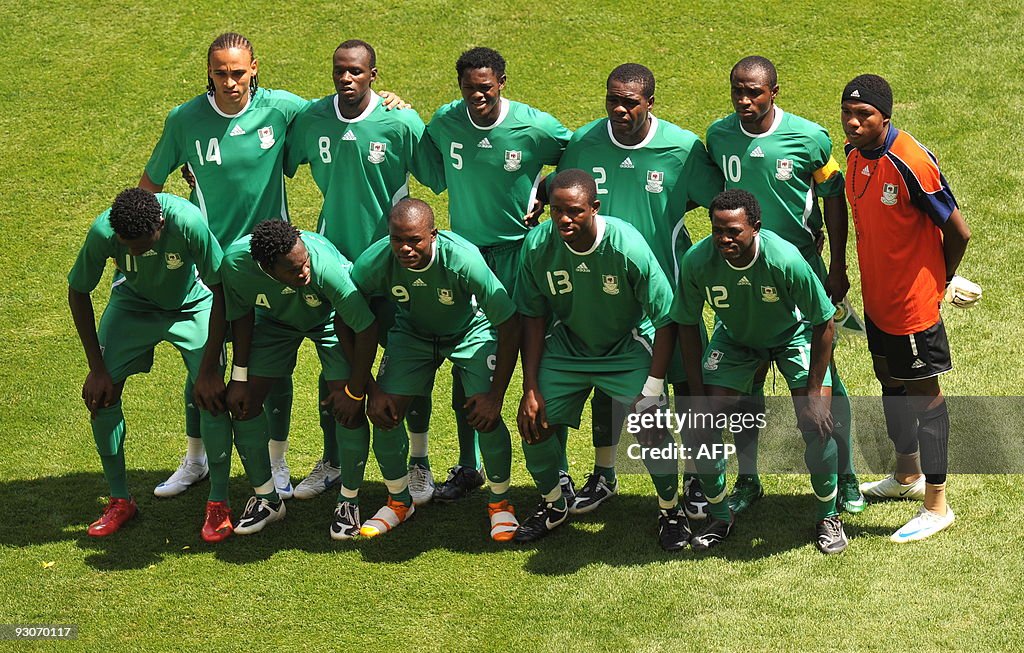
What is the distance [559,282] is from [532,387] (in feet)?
2.11

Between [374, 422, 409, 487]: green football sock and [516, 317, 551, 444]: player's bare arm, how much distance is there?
0.82 meters

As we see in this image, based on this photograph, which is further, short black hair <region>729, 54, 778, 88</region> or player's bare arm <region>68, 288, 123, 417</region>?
player's bare arm <region>68, 288, 123, 417</region>

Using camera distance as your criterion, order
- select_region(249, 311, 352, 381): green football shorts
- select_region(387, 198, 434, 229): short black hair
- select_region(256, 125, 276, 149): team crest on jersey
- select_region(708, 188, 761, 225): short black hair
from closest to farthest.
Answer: select_region(708, 188, 761, 225): short black hair < select_region(387, 198, 434, 229): short black hair < select_region(249, 311, 352, 381): green football shorts < select_region(256, 125, 276, 149): team crest on jersey

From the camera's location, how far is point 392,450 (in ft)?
27.6

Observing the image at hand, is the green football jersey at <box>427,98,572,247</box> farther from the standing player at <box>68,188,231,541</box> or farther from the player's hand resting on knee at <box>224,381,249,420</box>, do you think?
the player's hand resting on knee at <box>224,381,249,420</box>

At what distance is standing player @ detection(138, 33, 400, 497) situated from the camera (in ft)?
28.1

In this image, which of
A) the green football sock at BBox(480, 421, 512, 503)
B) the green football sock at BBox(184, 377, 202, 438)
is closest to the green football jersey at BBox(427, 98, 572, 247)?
the green football sock at BBox(480, 421, 512, 503)

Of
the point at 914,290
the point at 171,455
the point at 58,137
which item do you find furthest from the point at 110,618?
the point at 58,137

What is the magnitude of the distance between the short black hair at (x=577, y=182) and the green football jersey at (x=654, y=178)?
54 centimetres

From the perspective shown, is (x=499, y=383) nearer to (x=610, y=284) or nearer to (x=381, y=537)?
(x=610, y=284)

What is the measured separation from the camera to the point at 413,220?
25.2 feet

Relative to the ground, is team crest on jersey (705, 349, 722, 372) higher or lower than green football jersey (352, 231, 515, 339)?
lower

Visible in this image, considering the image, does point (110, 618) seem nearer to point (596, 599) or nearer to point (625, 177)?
point (596, 599)

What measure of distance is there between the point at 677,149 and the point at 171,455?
4.20 m
